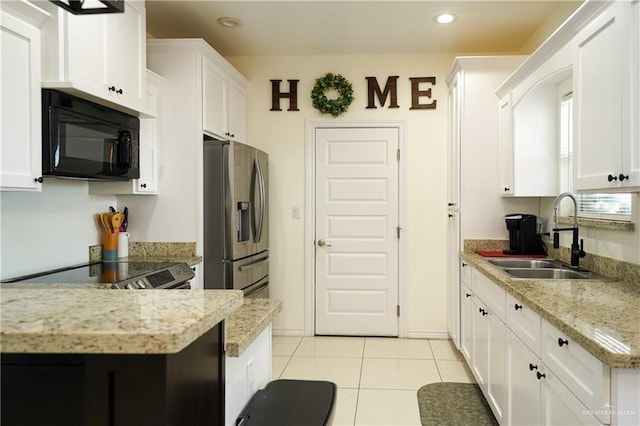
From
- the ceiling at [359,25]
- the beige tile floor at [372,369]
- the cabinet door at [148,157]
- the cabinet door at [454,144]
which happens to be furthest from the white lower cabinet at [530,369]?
the cabinet door at [148,157]

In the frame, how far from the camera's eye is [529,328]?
6.19 feet

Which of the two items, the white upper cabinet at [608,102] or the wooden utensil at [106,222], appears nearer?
the white upper cabinet at [608,102]

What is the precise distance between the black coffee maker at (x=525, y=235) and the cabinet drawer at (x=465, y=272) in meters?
0.33

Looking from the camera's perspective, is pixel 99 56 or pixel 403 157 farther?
pixel 403 157

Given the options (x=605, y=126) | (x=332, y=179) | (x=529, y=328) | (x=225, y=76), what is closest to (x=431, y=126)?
(x=332, y=179)

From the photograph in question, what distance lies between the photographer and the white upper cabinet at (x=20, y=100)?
1812 mm

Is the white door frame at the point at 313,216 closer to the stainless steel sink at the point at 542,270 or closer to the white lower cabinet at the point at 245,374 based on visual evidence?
the stainless steel sink at the point at 542,270

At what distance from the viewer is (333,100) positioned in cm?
422

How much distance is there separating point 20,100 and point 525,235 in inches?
128

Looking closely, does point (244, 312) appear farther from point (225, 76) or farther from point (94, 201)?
point (225, 76)

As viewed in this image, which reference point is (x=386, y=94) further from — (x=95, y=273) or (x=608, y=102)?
(x=95, y=273)

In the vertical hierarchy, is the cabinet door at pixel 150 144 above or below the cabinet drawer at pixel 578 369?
above

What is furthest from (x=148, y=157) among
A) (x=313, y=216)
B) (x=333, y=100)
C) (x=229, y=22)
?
(x=333, y=100)

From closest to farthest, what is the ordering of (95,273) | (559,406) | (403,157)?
1. (559,406)
2. (95,273)
3. (403,157)
